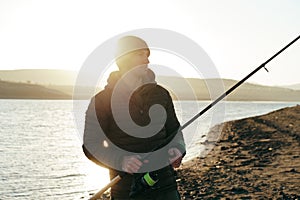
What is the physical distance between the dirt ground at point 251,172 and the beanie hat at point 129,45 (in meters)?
6.83

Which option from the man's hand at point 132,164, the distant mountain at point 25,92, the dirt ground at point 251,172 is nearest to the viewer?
the man's hand at point 132,164

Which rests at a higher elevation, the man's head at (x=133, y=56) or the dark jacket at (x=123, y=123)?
the man's head at (x=133, y=56)

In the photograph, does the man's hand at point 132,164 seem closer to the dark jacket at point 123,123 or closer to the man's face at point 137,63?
the dark jacket at point 123,123

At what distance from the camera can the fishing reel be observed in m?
3.82

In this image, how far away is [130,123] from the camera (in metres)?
3.95

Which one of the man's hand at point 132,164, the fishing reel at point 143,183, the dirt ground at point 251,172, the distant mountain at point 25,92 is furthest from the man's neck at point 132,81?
the distant mountain at point 25,92

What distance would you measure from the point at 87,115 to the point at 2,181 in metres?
16.3

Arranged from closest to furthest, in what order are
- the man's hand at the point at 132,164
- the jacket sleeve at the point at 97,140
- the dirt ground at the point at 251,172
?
the man's hand at the point at 132,164 < the jacket sleeve at the point at 97,140 < the dirt ground at the point at 251,172

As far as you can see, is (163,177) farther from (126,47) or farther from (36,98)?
(36,98)

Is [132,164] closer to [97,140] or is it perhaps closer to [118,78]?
[97,140]

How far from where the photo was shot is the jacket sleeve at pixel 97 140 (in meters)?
3.91

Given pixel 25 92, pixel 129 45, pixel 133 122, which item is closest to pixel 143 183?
pixel 133 122

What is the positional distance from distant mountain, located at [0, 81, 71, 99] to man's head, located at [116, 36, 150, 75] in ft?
569

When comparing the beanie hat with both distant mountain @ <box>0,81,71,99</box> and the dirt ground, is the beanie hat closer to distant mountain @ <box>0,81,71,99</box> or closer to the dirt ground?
the dirt ground
